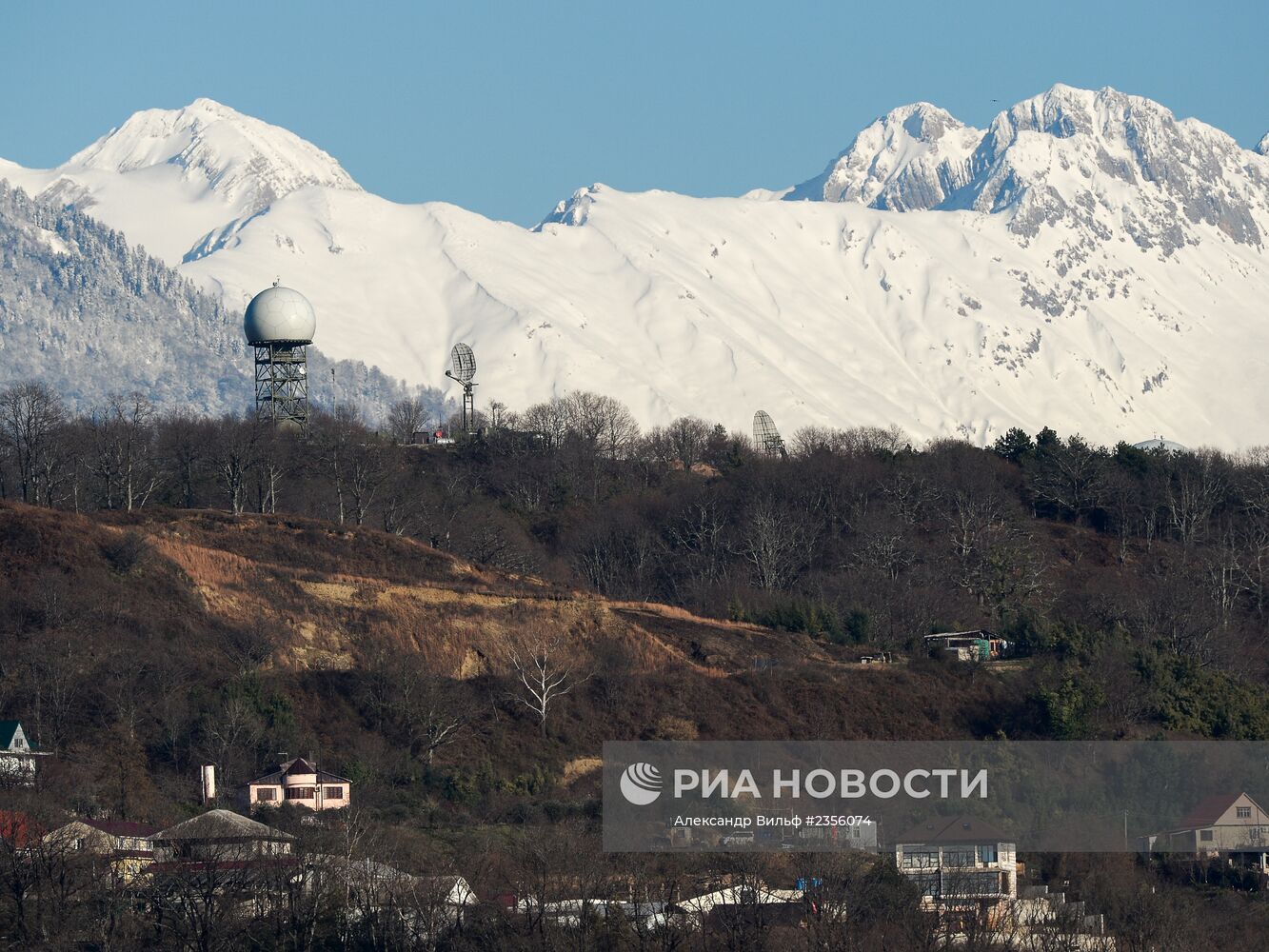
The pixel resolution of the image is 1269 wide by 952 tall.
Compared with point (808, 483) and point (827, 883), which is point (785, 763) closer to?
point (827, 883)

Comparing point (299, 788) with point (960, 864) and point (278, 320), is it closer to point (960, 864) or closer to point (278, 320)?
point (960, 864)

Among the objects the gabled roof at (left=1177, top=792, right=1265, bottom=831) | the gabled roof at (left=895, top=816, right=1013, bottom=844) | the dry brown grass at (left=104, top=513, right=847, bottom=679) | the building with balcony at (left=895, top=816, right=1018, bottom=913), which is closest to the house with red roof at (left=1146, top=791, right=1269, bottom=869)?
the gabled roof at (left=1177, top=792, right=1265, bottom=831)

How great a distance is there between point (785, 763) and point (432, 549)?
24.0m

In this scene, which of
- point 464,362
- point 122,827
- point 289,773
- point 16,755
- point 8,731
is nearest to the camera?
point 122,827

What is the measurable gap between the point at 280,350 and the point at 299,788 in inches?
2273


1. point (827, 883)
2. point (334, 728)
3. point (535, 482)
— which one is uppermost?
point (535, 482)

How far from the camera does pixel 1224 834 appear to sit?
6631cm

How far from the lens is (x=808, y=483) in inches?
4547

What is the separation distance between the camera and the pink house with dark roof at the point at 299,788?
215 ft

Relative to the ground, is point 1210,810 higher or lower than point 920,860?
higher

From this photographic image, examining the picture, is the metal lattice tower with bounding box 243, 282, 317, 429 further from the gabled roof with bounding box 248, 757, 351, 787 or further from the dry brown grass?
the gabled roof with bounding box 248, 757, 351, 787

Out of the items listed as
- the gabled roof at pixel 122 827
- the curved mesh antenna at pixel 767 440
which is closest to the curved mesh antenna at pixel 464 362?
the curved mesh antenna at pixel 767 440

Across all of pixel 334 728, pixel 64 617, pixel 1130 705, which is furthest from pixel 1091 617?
pixel 64 617

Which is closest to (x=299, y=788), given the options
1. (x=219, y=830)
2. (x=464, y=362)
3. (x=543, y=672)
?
(x=219, y=830)
